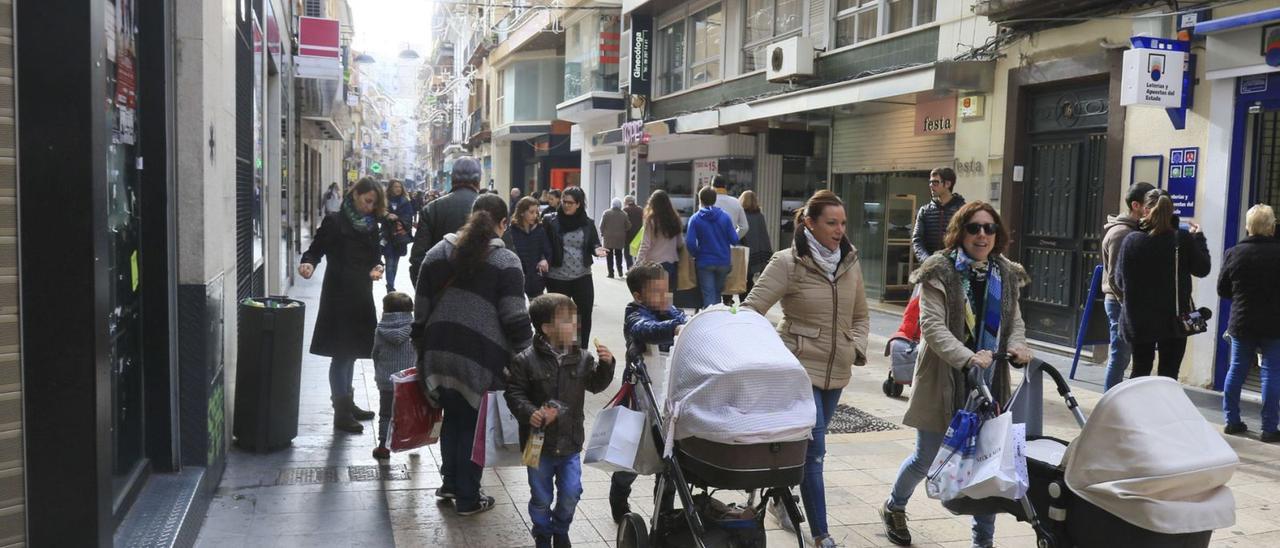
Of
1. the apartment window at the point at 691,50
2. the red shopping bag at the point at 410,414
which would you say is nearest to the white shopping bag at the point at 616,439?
the red shopping bag at the point at 410,414

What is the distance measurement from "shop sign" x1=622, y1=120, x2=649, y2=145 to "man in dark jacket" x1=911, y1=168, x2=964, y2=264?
1402 centimetres

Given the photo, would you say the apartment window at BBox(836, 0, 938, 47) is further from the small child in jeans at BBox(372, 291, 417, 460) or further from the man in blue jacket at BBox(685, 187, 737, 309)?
the small child in jeans at BBox(372, 291, 417, 460)

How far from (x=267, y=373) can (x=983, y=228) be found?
4.18m

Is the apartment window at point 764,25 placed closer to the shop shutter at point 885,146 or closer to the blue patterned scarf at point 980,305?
the shop shutter at point 885,146

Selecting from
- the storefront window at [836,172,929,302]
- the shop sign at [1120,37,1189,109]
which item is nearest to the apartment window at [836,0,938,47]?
the storefront window at [836,172,929,302]

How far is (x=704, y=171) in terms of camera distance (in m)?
21.9

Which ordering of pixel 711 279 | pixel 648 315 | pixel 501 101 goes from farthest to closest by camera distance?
pixel 501 101 → pixel 711 279 → pixel 648 315

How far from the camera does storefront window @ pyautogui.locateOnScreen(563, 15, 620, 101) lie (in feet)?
86.6

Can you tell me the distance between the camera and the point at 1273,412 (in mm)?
7328

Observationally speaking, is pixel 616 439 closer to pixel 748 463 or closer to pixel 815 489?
pixel 748 463

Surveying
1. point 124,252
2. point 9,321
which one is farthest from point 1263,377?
point 9,321

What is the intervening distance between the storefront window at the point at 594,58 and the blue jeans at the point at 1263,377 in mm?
20265

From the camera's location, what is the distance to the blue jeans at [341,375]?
693 centimetres

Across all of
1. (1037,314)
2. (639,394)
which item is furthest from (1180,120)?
(639,394)
